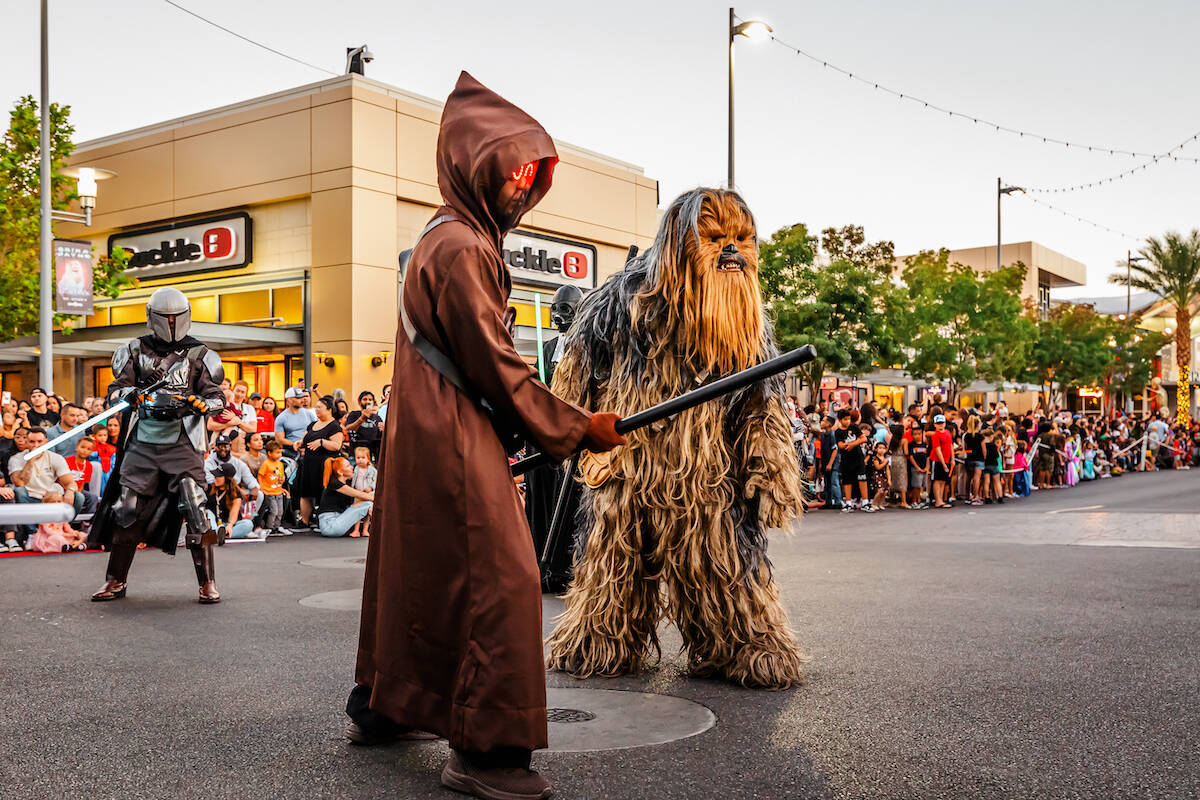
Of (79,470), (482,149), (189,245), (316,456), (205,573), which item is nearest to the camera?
(482,149)

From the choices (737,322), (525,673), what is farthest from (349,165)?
(525,673)

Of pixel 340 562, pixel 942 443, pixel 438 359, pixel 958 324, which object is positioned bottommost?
pixel 340 562

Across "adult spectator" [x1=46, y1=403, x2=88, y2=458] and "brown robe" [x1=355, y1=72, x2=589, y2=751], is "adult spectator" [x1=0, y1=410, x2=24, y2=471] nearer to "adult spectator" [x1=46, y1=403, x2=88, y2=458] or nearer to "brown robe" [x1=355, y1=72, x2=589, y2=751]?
"adult spectator" [x1=46, y1=403, x2=88, y2=458]

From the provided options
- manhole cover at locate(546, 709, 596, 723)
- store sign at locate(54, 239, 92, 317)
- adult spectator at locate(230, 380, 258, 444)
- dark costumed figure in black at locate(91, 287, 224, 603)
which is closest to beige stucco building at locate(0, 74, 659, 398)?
store sign at locate(54, 239, 92, 317)

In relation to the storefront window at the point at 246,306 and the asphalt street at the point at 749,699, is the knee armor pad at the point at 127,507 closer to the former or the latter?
the asphalt street at the point at 749,699

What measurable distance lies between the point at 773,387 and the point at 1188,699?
212 centimetres

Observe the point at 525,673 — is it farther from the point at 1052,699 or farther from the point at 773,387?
the point at 1052,699

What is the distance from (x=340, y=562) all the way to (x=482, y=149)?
22.7 ft

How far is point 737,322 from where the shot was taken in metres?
4.73

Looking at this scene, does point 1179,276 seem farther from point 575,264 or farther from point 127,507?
point 127,507

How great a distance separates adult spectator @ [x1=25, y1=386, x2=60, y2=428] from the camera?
12609mm

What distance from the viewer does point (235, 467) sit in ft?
40.9

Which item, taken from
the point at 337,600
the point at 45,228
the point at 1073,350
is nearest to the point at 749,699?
the point at 337,600

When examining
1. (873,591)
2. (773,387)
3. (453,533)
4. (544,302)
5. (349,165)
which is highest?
(349,165)
